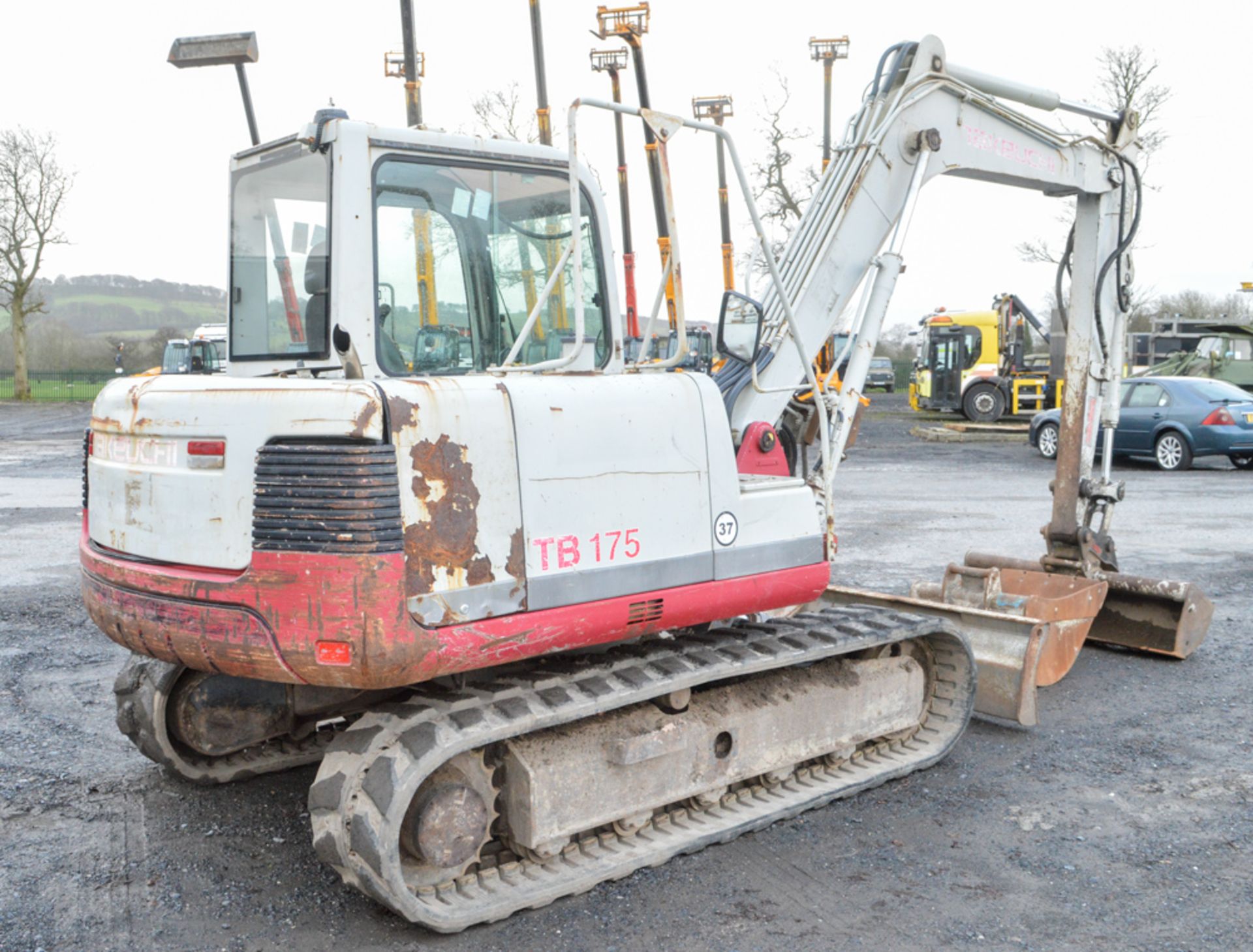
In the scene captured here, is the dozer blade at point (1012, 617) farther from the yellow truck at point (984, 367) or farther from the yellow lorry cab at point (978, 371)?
the yellow truck at point (984, 367)

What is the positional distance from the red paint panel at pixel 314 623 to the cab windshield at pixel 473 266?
2.87 ft

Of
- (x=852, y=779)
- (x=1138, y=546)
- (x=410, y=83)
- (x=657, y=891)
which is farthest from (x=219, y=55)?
(x=1138, y=546)

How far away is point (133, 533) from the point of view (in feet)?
13.5

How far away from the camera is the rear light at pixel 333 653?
358 centimetres

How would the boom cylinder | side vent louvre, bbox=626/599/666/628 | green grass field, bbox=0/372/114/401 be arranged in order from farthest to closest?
green grass field, bbox=0/372/114/401
the boom cylinder
side vent louvre, bbox=626/599/666/628

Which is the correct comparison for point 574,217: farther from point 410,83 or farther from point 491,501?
point 410,83

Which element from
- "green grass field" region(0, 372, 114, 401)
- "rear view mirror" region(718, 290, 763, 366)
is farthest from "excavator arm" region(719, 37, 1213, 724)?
"green grass field" region(0, 372, 114, 401)

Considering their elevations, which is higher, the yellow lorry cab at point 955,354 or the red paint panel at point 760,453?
the yellow lorry cab at point 955,354

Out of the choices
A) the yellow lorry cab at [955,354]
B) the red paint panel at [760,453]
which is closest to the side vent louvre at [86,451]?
the red paint panel at [760,453]

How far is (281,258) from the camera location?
4.53m

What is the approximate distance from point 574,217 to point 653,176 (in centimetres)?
60

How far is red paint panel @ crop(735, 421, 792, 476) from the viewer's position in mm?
5176

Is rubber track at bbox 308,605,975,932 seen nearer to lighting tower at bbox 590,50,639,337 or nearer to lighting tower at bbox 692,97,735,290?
lighting tower at bbox 590,50,639,337

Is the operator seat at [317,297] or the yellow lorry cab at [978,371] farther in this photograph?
the yellow lorry cab at [978,371]
